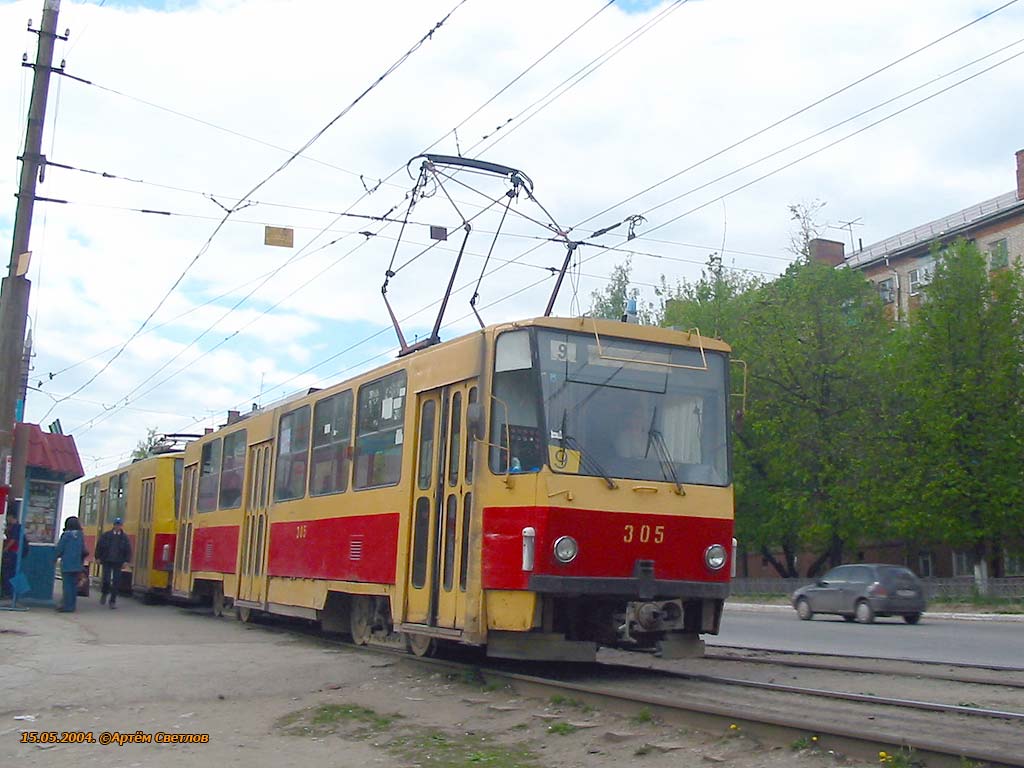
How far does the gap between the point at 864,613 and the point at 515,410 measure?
19.2m

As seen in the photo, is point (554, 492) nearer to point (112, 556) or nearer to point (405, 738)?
point (405, 738)

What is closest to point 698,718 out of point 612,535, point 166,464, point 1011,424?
point 612,535

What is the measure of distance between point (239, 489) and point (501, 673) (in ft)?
29.5

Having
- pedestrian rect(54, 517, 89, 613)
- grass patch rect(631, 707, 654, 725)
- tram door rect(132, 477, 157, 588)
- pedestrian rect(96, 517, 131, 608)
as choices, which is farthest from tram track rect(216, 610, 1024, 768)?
tram door rect(132, 477, 157, 588)

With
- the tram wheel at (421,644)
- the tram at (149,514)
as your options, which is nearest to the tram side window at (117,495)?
the tram at (149,514)

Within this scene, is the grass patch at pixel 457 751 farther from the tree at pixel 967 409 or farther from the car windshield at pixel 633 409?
the tree at pixel 967 409

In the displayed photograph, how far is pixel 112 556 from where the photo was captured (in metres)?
22.0

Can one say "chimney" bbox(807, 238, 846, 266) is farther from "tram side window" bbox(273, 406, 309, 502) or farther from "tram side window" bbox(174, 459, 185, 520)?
"tram side window" bbox(273, 406, 309, 502)

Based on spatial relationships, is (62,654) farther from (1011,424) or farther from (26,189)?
(1011,424)

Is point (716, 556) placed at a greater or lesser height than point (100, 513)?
lesser

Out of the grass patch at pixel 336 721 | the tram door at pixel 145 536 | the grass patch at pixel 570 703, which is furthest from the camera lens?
the tram door at pixel 145 536

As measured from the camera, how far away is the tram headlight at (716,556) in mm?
11047

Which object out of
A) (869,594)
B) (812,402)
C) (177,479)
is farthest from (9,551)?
(812,402)

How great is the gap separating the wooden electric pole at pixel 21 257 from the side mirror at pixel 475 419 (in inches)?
394
